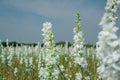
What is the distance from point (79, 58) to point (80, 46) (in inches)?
9.2

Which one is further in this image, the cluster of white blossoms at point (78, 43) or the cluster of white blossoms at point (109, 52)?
the cluster of white blossoms at point (78, 43)

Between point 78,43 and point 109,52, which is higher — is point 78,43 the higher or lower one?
the higher one

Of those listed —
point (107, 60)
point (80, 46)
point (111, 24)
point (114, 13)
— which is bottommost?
point (107, 60)

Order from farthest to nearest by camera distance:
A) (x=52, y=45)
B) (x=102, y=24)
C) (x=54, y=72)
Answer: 1. (x=54, y=72)
2. (x=52, y=45)
3. (x=102, y=24)

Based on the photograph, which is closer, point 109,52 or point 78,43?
point 109,52

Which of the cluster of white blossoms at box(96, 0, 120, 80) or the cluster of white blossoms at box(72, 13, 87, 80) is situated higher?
the cluster of white blossoms at box(72, 13, 87, 80)

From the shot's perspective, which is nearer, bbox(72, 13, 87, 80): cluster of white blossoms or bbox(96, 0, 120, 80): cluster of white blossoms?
bbox(96, 0, 120, 80): cluster of white blossoms

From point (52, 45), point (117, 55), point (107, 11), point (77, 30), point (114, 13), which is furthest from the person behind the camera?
point (77, 30)

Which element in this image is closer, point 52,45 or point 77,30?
point 52,45

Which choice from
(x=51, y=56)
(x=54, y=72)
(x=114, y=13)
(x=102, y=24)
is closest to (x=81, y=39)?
(x=54, y=72)

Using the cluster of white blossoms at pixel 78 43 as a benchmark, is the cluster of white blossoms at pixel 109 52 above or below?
below

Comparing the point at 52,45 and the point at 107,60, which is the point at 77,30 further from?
the point at 107,60

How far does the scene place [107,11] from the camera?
7.07 feet

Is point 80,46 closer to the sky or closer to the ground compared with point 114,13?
closer to the sky
